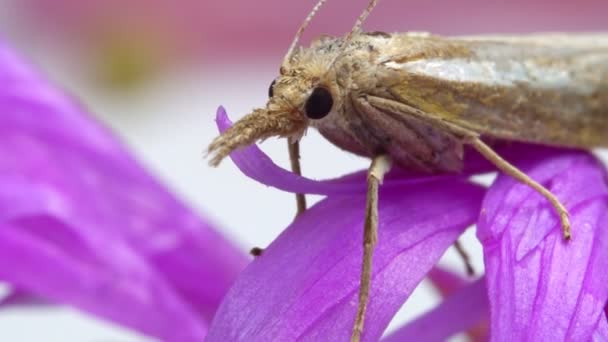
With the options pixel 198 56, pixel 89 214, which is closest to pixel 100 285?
pixel 89 214

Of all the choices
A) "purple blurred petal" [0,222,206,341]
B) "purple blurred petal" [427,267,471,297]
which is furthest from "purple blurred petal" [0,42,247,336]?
"purple blurred petal" [427,267,471,297]

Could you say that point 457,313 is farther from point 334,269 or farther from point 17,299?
point 17,299

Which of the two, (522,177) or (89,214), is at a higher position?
(89,214)

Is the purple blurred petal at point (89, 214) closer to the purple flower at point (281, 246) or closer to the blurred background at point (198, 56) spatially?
the purple flower at point (281, 246)

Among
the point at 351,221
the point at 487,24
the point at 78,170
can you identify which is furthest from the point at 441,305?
the point at 487,24

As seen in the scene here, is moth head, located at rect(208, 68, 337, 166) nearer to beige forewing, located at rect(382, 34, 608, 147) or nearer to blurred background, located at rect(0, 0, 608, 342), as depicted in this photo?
beige forewing, located at rect(382, 34, 608, 147)

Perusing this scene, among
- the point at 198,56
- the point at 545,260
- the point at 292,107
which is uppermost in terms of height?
the point at 198,56
